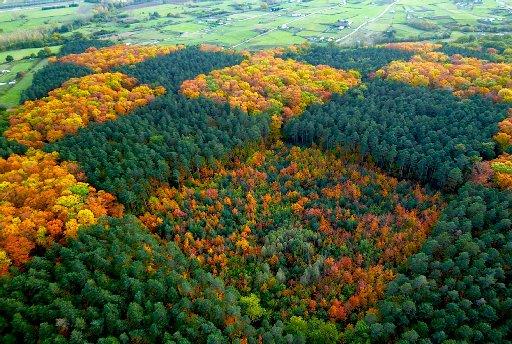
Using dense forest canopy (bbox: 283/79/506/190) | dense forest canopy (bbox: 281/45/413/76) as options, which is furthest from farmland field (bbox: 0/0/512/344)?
dense forest canopy (bbox: 281/45/413/76)

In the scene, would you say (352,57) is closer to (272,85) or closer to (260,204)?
(272,85)

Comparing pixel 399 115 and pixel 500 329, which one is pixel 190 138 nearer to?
pixel 399 115

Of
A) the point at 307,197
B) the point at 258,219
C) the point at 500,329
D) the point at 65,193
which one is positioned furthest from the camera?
the point at 307,197

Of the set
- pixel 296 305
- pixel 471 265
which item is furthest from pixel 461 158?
pixel 296 305

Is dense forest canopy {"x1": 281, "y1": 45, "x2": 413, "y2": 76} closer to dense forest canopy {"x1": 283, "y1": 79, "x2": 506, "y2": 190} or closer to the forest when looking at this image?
the forest

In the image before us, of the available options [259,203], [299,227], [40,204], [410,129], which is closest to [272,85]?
[410,129]

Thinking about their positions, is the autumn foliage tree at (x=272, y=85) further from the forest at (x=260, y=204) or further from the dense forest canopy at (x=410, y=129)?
the dense forest canopy at (x=410, y=129)

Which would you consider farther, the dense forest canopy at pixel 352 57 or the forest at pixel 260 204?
the dense forest canopy at pixel 352 57

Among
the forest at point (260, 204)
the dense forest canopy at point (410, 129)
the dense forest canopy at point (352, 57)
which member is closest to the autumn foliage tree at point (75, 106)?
the forest at point (260, 204)
